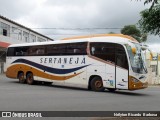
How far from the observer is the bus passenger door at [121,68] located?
21.1m

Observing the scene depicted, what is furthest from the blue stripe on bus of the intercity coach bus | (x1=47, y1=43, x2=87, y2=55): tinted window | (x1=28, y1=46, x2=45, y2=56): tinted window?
(x1=47, y1=43, x2=87, y2=55): tinted window

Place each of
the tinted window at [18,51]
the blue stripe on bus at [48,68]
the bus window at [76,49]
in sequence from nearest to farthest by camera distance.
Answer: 1. the bus window at [76,49]
2. the blue stripe on bus at [48,68]
3. the tinted window at [18,51]

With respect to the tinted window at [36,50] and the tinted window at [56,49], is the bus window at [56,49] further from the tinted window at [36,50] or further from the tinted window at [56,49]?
the tinted window at [36,50]

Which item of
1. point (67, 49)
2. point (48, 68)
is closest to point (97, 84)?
point (67, 49)

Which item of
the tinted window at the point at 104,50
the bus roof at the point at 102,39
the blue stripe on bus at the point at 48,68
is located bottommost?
the blue stripe on bus at the point at 48,68

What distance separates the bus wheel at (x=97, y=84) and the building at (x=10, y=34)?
29377mm

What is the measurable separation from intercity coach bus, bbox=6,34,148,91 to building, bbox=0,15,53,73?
23.9m

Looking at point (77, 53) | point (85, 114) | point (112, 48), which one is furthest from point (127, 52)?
point (85, 114)

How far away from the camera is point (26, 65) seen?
28.1m

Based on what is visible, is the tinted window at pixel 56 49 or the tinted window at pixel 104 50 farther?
the tinted window at pixel 56 49

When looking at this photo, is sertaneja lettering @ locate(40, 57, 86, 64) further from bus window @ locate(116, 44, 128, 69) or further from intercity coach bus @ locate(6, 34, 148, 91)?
bus window @ locate(116, 44, 128, 69)

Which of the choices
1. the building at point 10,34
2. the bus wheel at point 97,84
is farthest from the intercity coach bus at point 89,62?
the building at point 10,34

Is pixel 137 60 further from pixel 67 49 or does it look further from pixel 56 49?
pixel 56 49

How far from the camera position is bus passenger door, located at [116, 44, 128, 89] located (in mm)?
21125
